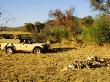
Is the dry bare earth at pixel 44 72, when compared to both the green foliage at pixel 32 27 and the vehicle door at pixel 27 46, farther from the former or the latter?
the green foliage at pixel 32 27

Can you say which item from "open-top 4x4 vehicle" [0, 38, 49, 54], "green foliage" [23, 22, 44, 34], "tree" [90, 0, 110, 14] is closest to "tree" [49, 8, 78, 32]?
"tree" [90, 0, 110, 14]

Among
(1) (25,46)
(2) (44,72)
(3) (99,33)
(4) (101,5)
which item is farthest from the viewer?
(4) (101,5)

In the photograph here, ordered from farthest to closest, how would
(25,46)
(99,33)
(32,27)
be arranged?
(32,27) → (99,33) → (25,46)

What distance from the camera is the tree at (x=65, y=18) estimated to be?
3721 centimetres

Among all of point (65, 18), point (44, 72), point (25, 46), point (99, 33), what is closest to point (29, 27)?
point (65, 18)

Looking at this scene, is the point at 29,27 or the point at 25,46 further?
the point at 29,27

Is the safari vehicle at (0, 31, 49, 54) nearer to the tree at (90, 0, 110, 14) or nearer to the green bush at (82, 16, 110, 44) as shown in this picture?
the green bush at (82, 16, 110, 44)

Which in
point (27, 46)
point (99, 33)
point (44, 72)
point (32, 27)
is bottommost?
point (44, 72)

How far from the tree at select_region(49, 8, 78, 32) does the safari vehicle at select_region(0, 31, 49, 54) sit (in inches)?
493

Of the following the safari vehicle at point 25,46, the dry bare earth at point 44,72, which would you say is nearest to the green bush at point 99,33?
the safari vehicle at point 25,46

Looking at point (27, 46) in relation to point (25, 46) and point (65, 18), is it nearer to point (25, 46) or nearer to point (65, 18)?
point (25, 46)

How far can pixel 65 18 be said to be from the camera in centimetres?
3825

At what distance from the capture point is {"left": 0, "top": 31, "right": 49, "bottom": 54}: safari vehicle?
951 inches

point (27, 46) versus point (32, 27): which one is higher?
point (32, 27)
